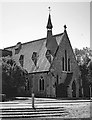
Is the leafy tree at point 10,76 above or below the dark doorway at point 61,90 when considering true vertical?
above

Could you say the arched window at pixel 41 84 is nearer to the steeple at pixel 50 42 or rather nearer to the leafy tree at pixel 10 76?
the steeple at pixel 50 42

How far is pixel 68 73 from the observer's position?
50.9m

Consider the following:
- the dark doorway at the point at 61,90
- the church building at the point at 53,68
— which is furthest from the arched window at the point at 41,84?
the dark doorway at the point at 61,90

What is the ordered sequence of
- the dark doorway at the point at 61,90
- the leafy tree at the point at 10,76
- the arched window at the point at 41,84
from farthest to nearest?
the arched window at the point at 41,84, the dark doorway at the point at 61,90, the leafy tree at the point at 10,76

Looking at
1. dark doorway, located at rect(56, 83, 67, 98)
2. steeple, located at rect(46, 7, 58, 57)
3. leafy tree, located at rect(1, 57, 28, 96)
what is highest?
steeple, located at rect(46, 7, 58, 57)

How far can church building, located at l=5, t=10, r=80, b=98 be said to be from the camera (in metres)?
48.2

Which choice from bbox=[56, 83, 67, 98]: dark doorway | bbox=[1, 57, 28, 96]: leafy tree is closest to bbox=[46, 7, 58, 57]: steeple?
bbox=[56, 83, 67, 98]: dark doorway

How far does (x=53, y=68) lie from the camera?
48469 millimetres

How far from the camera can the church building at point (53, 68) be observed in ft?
158

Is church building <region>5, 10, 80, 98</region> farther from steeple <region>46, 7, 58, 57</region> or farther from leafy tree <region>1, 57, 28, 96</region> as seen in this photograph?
leafy tree <region>1, 57, 28, 96</region>

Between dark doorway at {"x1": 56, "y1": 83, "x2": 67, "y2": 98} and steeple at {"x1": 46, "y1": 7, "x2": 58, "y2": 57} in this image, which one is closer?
dark doorway at {"x1": 56, "y1": 83, "x2": 67, "y2": 98}

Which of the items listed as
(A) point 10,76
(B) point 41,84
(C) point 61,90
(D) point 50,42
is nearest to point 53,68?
(B) point 41,84

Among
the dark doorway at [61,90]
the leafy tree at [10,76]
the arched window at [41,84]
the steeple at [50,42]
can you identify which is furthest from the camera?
the steeple at [50,42]

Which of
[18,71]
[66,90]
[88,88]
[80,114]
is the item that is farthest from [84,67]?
[80,114]
